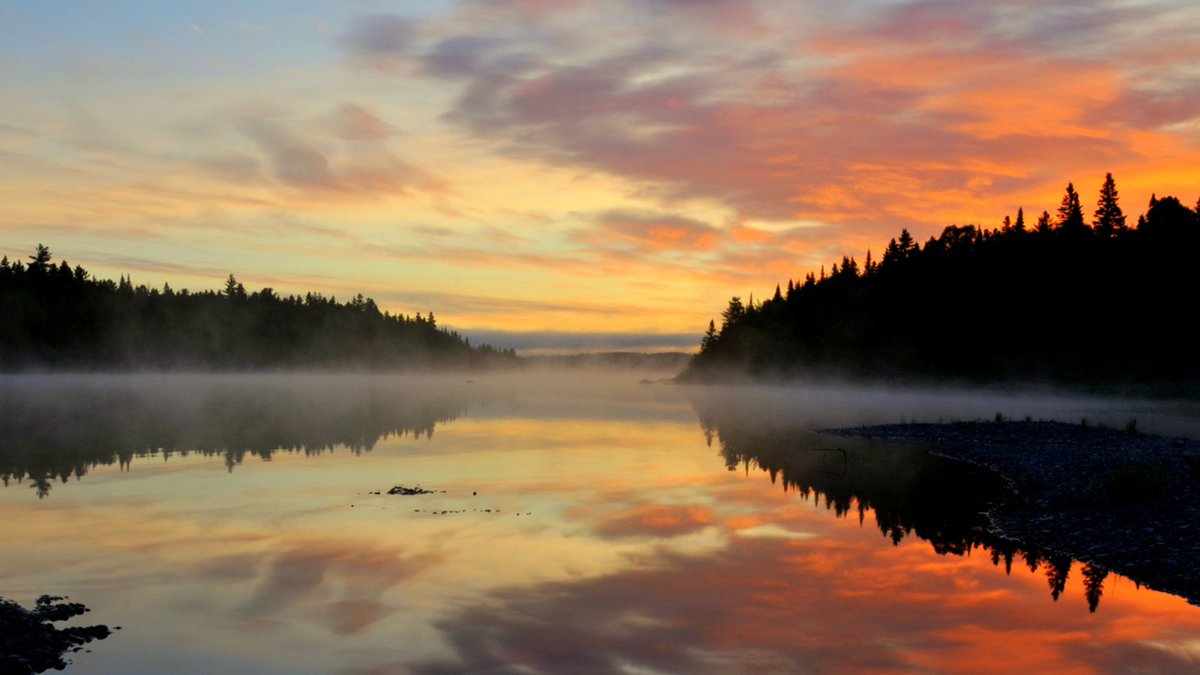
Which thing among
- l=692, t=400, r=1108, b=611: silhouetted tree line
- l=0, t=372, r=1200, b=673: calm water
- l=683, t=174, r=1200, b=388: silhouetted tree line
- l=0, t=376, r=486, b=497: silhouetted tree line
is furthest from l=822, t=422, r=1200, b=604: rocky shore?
l=683, t=174, r=1200, b=388: silhouetted tree line

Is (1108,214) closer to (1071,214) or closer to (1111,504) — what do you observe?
(1071,214)

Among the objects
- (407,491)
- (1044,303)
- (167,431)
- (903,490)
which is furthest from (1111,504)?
(1044,303)

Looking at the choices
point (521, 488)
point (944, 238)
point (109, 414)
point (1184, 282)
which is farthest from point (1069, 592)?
point (944, 238)

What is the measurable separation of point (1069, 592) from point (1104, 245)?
451 ft

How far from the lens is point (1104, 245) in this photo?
136 meters

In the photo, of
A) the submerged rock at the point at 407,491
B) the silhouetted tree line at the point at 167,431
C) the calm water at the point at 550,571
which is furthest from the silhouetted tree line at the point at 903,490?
the silhouetted tree line at the point at 167,431

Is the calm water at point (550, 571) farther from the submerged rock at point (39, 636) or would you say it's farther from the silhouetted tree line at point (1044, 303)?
the silhouetted tree line at point (1044, 303)

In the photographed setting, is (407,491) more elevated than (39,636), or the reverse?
(407,491)

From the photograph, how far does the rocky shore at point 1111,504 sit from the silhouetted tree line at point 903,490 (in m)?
0.79

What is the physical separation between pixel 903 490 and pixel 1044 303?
116m

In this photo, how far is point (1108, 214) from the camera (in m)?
141

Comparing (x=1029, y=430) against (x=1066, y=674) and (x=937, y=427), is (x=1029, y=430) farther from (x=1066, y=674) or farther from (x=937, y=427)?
(x=1066, y=674)

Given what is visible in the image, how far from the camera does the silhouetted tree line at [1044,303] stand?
123000 millimetres

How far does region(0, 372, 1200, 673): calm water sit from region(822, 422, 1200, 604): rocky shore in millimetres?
964
